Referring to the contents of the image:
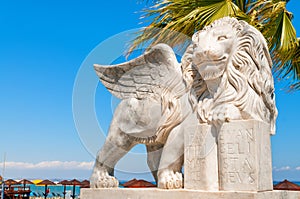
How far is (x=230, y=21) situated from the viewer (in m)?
3.14

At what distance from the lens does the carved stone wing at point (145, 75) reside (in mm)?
3486

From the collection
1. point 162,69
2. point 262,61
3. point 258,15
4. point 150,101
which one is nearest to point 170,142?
point 150,101

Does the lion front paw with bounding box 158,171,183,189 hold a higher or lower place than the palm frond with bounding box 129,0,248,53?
lower

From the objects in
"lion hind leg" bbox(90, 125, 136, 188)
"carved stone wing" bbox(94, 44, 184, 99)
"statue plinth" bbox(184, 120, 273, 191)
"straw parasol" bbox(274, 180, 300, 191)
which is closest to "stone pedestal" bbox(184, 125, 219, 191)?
"statue plinth" bbox(184, 120, 273, 191)

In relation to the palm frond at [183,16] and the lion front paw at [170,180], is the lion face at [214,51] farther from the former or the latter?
the palm frond at [183,16]

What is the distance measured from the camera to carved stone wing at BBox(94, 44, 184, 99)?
137 inches

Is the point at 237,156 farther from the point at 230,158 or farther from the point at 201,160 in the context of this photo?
the point at 201,160

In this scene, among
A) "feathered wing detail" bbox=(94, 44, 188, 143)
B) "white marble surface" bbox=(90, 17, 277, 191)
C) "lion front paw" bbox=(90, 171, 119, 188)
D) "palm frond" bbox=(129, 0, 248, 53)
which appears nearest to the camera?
"white marble surface" bbox=(90, 17, 277, 191)

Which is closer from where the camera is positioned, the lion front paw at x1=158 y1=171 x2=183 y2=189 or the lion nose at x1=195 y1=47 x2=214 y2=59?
the lion nose at x1=195 y1=47 x2=214 y2=59

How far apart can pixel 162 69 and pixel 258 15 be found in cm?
338

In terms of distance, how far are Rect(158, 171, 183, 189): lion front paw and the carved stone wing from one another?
776 mm

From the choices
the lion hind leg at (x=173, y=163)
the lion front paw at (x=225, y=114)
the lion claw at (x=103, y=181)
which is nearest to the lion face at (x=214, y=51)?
the lion front paw at (x=225, y=114)

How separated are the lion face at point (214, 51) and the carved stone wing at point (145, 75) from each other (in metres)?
0.38

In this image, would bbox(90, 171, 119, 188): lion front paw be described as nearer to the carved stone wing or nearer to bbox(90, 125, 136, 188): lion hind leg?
bbox(90, 125, 136, 188): lion hind leg
